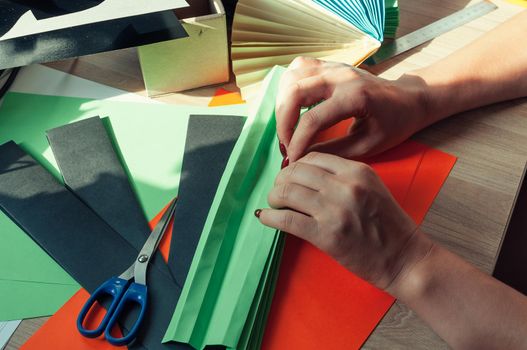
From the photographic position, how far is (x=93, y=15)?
778 mm

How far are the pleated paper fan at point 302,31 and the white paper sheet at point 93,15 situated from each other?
12 cm

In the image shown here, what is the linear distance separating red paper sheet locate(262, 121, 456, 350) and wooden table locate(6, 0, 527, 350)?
0.06 feet

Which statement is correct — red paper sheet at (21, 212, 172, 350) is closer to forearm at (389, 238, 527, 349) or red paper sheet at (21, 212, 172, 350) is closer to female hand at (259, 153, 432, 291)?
female hand at (259, 153, 432, 291)

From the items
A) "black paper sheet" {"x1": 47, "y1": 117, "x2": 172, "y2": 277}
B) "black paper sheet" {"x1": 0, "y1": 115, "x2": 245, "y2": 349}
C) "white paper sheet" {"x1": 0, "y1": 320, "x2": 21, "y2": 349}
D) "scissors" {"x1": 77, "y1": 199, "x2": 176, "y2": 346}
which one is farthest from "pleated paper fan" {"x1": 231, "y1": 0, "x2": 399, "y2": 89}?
"white paper sheet" {"x1": 0, "y1": 320, "x2": 21, "y2": 349}

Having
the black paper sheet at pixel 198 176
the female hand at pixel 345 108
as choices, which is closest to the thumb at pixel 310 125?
the female hand at pixel 345 108

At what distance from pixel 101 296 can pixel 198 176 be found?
8.2 inches

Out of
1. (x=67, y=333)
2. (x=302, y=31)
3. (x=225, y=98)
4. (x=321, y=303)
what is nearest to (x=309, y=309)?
(x=321, y=303)

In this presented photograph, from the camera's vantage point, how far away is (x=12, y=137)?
730 millimetres

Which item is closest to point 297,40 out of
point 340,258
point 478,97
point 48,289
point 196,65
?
point 196,65

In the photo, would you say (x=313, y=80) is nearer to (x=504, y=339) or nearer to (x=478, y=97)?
(x=478, y=97)

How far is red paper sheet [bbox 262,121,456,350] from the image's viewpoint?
53 cm

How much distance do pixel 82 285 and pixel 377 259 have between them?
0.35m

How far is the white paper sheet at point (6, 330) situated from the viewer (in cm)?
53

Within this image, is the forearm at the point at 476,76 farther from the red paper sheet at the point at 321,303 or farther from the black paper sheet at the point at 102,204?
the black paper sheet at the point at 102,204
